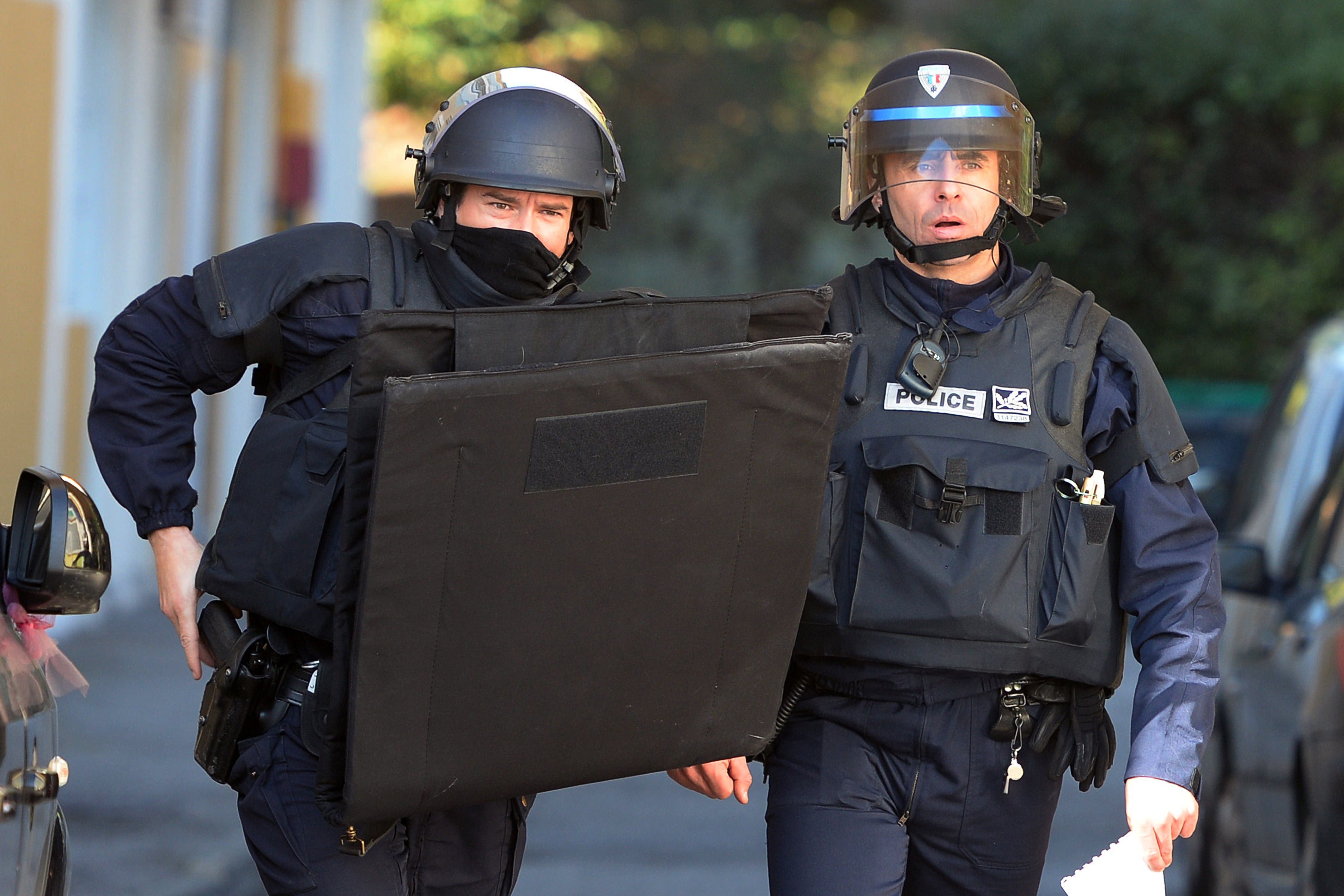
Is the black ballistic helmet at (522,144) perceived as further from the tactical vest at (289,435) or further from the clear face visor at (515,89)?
the tactical vest at (289,435)

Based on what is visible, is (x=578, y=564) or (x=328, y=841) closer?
(x=578, y=564)

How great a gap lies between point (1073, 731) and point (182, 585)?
1521 mm

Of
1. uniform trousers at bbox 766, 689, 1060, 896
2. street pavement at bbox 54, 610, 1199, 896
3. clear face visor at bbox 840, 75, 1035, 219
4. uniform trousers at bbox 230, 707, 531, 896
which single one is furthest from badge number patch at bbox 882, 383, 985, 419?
street pavement at bbox 54, 610, 1199, 896

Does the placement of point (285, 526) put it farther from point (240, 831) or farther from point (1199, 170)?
point (1199, 170)

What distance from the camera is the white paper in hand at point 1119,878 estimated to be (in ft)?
9.64

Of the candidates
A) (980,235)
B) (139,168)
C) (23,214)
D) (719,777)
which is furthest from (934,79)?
(139,168)

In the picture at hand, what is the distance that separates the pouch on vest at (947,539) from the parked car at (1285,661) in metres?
1.35

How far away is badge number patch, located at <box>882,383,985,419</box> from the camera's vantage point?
10.5 ft

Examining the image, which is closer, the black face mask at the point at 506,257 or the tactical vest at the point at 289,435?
the tactical vest at the point at 289,435

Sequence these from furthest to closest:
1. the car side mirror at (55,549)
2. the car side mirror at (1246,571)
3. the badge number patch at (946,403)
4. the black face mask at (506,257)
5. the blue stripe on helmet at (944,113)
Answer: the car side mirror at (1246,571) < the blue stripe on helmet at (944,113) < the badge number patch at (946,403) < the black face mask at (506,257) < the car side mirror at (55,549)

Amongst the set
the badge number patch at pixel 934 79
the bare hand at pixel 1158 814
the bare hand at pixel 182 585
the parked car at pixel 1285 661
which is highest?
the badge number patch at pixel 934 79

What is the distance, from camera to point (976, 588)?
10.2ft

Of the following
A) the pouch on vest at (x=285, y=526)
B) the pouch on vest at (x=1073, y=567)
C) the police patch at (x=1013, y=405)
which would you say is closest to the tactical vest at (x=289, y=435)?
the pouch on vest at (x=285, y=526)

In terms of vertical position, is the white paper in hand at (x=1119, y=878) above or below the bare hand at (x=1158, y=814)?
below
